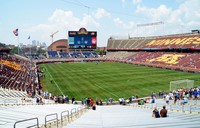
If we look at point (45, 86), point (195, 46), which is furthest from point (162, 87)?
point (195, 46)

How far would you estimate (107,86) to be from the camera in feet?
121

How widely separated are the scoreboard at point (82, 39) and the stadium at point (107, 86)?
16.5 inches

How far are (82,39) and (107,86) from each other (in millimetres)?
61822

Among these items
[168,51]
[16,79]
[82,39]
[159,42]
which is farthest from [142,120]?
[82,39]

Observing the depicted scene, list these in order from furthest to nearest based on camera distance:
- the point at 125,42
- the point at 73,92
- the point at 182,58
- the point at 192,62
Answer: the point at 125,42 < the point at 182,58 < the point at 192,62 < the point at 73,92

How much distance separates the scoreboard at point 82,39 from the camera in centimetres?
9568

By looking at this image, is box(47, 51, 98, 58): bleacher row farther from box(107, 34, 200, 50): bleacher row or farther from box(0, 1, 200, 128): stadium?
box(107, 34, 200, 50): bleacher row

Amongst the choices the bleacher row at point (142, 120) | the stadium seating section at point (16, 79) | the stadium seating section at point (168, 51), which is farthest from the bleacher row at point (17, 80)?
the stadium seating section at point (168, 51)

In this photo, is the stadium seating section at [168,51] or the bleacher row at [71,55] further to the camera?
the bleacher row at [71,55]

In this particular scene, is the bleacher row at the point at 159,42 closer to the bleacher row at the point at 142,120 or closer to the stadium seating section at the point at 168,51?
the stadium seating section at the point at 168,51

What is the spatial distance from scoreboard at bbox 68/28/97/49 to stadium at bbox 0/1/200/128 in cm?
42

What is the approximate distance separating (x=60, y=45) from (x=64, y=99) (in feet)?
357

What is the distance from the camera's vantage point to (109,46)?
385ft

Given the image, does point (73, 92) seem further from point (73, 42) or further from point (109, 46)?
point (109, 46)
